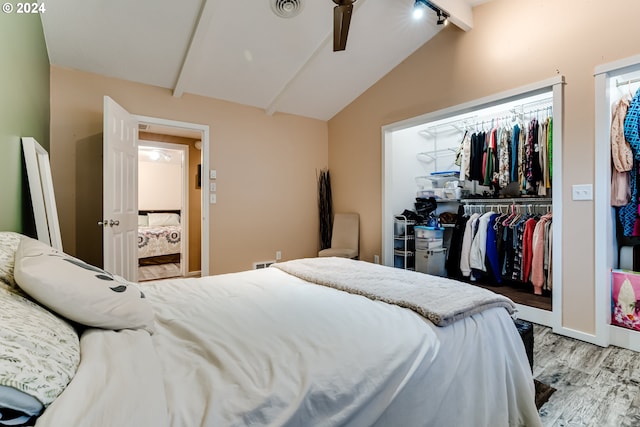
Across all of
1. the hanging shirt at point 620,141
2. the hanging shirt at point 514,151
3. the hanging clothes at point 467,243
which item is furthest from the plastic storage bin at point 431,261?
the hanging shirt at point 620,141

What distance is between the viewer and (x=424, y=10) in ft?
9.68

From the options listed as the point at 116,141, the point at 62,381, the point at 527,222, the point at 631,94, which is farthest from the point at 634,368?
the point at 116,141

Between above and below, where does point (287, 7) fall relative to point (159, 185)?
above

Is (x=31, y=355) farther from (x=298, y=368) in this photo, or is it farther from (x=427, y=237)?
(x=427, y=237)

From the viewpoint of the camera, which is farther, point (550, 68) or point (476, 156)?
point (476, 156)

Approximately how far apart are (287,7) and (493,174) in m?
2.70

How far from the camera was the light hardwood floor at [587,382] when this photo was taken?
1.50 m

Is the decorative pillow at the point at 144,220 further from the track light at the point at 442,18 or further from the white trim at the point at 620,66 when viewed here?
the white trim at the point at 620,66

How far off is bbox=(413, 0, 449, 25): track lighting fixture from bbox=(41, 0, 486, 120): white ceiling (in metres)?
0.07

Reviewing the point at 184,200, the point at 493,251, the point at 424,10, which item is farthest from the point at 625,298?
the point at 184,200

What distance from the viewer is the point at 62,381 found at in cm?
64

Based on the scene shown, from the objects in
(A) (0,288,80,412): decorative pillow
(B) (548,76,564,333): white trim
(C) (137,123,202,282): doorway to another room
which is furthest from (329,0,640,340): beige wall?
(A) (0,288,80,412): decorative pillow

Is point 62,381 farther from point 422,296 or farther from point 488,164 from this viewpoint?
point 488,164

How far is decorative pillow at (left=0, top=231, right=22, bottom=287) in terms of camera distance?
0.94 metres
